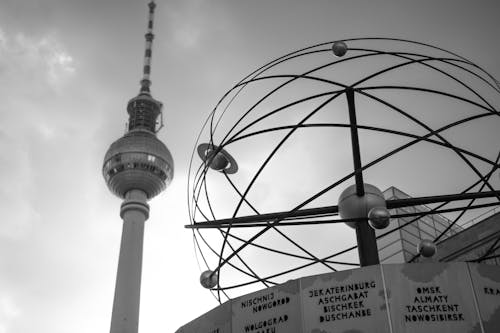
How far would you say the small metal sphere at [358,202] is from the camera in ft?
27.9

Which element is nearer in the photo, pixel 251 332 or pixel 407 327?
pixel 407 327

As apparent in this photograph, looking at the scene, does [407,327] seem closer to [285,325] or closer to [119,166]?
[285,325]

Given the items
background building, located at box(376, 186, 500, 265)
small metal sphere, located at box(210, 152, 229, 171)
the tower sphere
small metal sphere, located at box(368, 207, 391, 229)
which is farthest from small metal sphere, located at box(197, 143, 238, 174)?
the tower sphere

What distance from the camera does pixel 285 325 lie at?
779cm

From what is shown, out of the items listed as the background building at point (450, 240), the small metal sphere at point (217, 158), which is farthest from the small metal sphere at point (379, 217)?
the background building at point (450, 240)

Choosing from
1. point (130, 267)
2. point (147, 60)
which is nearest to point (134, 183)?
point (130, 267)

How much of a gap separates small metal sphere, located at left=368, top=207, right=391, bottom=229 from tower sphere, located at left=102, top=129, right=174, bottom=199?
7131cm

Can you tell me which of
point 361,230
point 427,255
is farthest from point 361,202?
point 427,255

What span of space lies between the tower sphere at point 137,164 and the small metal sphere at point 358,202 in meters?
70.4

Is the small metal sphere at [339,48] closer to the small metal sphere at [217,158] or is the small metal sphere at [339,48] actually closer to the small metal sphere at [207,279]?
the small metal sphere at [217,158]

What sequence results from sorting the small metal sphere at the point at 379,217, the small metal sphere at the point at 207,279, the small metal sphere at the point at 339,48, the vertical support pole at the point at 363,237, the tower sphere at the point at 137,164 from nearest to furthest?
the small metal sphere at the point at 379,217 < the vertical support pole at the point at 363,237 < the small metal sphere at the point at 339,48 < the small metal sphere at the point at 207,279 < the tower sphere at the point at 137,164

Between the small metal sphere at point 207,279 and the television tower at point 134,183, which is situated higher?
the television tower at point 134,183

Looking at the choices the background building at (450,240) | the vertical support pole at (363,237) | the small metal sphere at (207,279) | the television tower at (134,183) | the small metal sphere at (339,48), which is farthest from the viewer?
the television tower at (134,183)

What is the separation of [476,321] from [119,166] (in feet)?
243
